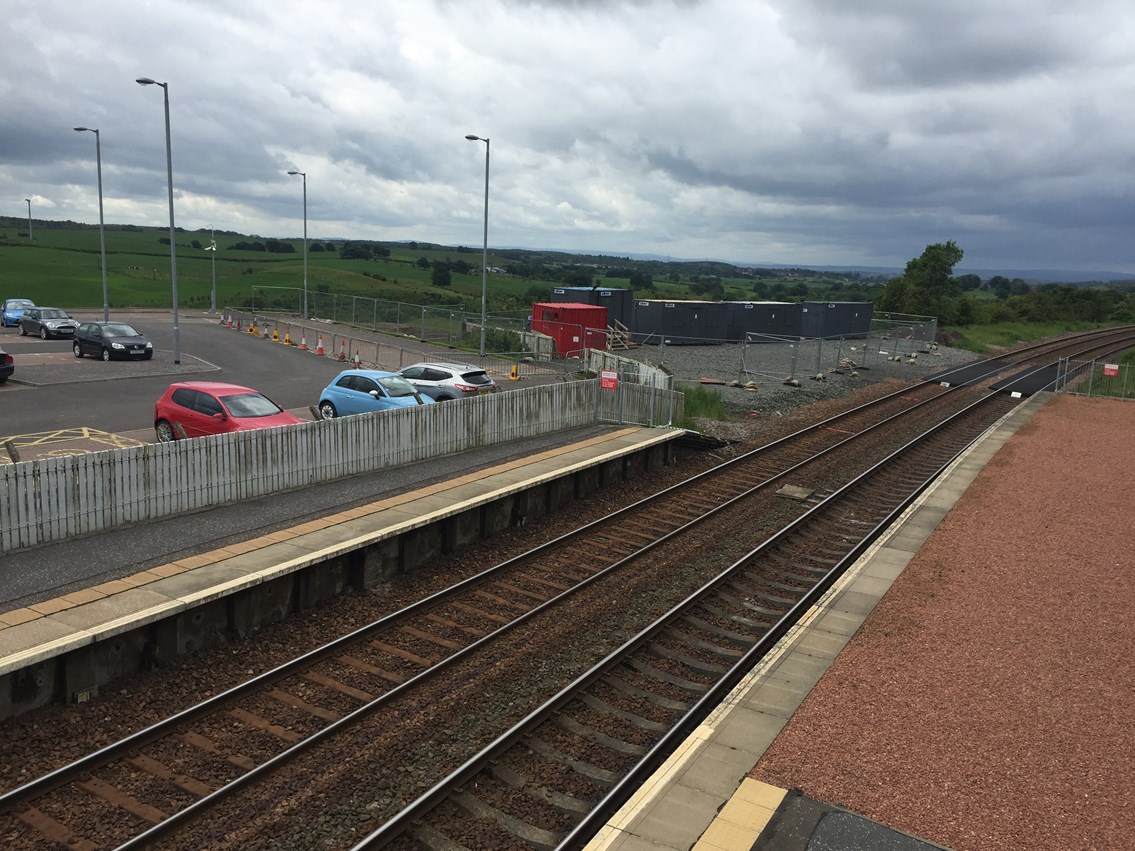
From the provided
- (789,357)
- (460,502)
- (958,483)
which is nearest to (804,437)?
(958,483)

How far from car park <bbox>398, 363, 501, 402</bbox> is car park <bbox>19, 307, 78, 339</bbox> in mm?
24121

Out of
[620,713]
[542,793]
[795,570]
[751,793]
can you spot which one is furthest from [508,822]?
[795,570]

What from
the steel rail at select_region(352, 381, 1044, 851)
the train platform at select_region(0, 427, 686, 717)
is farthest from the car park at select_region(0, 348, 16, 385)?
the steel rail at select_region(352, 381, 1044, 851)

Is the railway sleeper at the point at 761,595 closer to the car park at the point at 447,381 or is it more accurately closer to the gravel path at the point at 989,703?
the gravel path at the point at 989,703

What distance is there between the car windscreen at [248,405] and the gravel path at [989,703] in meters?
12.8

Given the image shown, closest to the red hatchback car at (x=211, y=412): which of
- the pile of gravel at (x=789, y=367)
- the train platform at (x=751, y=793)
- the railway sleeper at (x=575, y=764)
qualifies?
the railway sleeper at (x=575, y=764)

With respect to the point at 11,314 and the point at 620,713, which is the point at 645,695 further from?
the point at 11,314

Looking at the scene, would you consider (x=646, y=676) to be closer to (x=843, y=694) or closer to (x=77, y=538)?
(x=843, y=694)

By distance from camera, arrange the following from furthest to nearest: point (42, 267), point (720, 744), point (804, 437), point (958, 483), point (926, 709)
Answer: point (42, 267) → point (804, 437) → point (958, 483) → point (926, 709) → point (720, 744)

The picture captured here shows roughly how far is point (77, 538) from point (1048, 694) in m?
12.9

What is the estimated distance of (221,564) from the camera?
1155 cm

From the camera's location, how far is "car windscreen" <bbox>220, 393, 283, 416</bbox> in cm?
1761

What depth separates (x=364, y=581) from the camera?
13.0m

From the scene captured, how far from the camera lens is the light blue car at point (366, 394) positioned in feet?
70.7
